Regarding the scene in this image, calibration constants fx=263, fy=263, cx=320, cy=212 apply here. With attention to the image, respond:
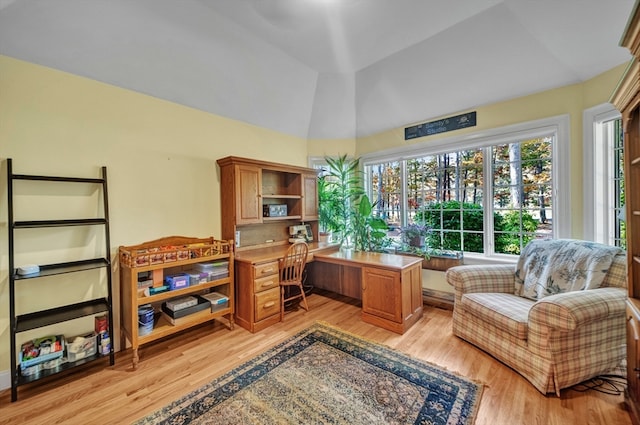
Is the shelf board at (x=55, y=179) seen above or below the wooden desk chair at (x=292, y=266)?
above

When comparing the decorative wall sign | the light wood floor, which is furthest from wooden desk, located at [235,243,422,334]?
the decorative wall sign

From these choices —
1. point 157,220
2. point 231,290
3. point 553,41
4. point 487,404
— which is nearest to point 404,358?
point 487,404

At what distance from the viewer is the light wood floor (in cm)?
160

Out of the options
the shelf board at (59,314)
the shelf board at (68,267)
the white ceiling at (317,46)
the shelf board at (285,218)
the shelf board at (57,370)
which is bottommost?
the shelf board at (57,370)

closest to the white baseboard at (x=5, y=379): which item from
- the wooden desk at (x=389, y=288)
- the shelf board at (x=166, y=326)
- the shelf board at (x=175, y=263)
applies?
the shelf board at (x=166, y=326)

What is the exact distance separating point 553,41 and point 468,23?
71 cm

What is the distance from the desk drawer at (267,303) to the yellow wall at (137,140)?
3.13ft

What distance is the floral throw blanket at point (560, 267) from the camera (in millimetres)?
1973

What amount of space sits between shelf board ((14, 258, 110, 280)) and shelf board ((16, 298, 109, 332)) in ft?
1.09

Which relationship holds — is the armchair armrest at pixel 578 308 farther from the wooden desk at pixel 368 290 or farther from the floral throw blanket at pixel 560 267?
the wooden desk at pixel 368 290

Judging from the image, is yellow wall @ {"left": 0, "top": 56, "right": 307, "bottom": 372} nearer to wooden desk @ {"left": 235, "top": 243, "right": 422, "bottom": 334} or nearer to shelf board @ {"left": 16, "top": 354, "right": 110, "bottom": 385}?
shelf board @ {"left": 16, "top": 354, "right": 110, "bottom": 385}

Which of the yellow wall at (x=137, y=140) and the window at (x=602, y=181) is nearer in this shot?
the yellow wall at (x=137, y=140)

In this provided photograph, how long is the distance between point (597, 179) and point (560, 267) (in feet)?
2.99

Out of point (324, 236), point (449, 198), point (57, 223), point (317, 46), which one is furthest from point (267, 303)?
point (317, 46)
